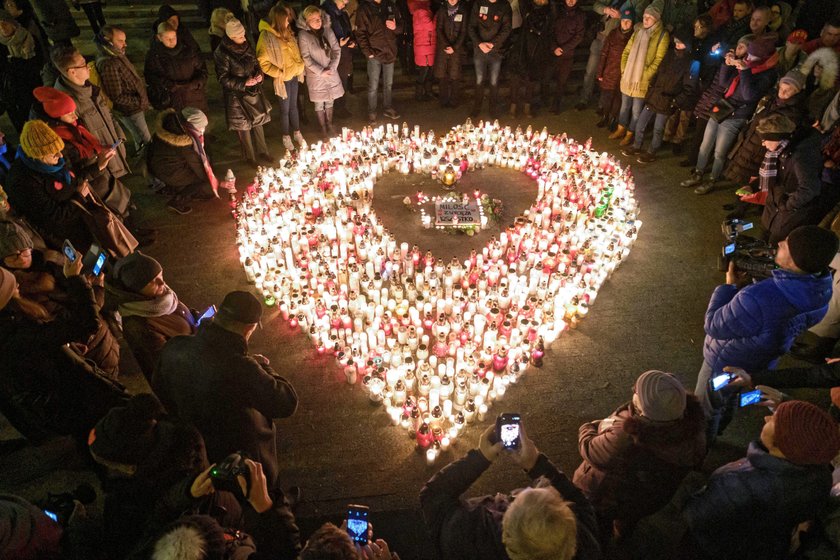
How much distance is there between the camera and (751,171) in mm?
7445

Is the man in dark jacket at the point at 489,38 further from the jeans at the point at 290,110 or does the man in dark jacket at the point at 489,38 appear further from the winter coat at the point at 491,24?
the jeans at the point at 290,110

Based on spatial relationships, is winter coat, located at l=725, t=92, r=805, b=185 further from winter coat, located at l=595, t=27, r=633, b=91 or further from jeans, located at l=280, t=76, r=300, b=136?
jeans, located at l=280, t=76, r=300, b=136

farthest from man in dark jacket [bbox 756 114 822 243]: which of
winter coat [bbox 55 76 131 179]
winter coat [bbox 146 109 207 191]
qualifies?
winter coat [bbox 55 76 131 179]

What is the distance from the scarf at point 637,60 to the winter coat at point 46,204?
8.31m

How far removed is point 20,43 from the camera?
763cm

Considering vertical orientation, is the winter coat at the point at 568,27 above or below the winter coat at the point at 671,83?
above

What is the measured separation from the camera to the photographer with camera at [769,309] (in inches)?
146

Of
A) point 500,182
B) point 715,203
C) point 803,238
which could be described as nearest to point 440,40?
point 500,182

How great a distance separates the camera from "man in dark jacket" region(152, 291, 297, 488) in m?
3.31

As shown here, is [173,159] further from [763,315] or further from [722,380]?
[763,315]

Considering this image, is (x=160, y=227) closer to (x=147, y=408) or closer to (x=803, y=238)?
(x=147, y=408)

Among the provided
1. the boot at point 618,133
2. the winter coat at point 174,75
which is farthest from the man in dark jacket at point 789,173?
the winter coat at point 174,75

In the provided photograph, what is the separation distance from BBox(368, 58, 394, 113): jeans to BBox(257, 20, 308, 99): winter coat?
5.21ft

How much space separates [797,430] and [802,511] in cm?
58
